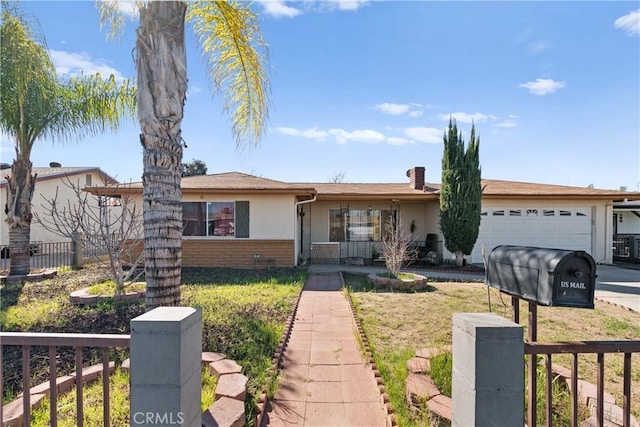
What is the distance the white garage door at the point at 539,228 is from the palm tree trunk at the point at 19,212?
1523 centimetres

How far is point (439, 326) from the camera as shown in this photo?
16.8 feet

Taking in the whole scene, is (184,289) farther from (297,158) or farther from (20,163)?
(297,158)

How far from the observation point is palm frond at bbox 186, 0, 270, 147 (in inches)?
156

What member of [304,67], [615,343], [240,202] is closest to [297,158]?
[240,202]

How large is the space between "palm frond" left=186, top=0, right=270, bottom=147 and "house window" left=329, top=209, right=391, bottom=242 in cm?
910

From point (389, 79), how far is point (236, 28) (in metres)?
7.10

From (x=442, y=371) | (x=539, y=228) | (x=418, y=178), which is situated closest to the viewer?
(x=442, y=371)

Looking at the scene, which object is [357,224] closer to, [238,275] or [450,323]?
[238,275]

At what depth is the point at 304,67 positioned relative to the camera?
29.3ft

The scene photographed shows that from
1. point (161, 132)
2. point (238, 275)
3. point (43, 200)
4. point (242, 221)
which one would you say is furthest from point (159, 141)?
point (43, 200)

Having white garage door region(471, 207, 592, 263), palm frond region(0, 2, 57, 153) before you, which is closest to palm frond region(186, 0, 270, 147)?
palm frond region(0, 2, 57, 153)

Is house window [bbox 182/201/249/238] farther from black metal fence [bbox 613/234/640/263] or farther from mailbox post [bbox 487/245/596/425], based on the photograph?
black metal fence [bbox 613/234/640/263]

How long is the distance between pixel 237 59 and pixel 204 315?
13.7 feet

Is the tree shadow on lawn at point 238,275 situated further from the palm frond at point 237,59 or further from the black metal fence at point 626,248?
the black metal fence at point 626,248
